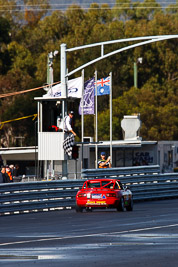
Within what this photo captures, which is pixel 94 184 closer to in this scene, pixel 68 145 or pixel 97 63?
pixel 68 145

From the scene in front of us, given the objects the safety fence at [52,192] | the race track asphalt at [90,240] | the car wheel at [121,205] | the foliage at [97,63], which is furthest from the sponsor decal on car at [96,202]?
the foliage at [97,63]

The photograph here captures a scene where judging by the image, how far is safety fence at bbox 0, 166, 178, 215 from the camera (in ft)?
71.7

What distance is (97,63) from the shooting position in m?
85.1

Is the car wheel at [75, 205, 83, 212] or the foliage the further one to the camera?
the foliage

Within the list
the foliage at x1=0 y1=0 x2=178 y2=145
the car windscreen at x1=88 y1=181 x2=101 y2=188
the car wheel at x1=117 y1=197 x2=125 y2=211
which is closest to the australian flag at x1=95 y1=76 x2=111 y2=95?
the car windscreen at x1=88 y1=181 x2=101 y2=188

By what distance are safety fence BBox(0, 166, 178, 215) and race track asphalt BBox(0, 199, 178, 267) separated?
1.02 metres

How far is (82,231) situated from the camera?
15.2m

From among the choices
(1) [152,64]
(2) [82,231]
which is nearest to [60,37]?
(1) [152,64]

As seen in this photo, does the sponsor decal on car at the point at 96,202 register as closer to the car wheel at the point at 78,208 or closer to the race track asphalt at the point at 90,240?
the car wheel at the point at 78,208

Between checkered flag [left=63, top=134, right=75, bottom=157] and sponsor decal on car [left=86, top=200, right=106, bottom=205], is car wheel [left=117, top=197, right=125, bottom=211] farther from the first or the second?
checkered flag [left=63, top=134, right=75, bottom=157]

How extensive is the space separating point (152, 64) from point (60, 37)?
11996mm

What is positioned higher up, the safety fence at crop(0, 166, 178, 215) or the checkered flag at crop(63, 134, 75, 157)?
the checkered flag at crop(63, 134, 75, 157)

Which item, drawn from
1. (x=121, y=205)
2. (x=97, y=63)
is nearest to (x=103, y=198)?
(x=121, y=205)

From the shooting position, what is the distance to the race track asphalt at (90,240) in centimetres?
1027
